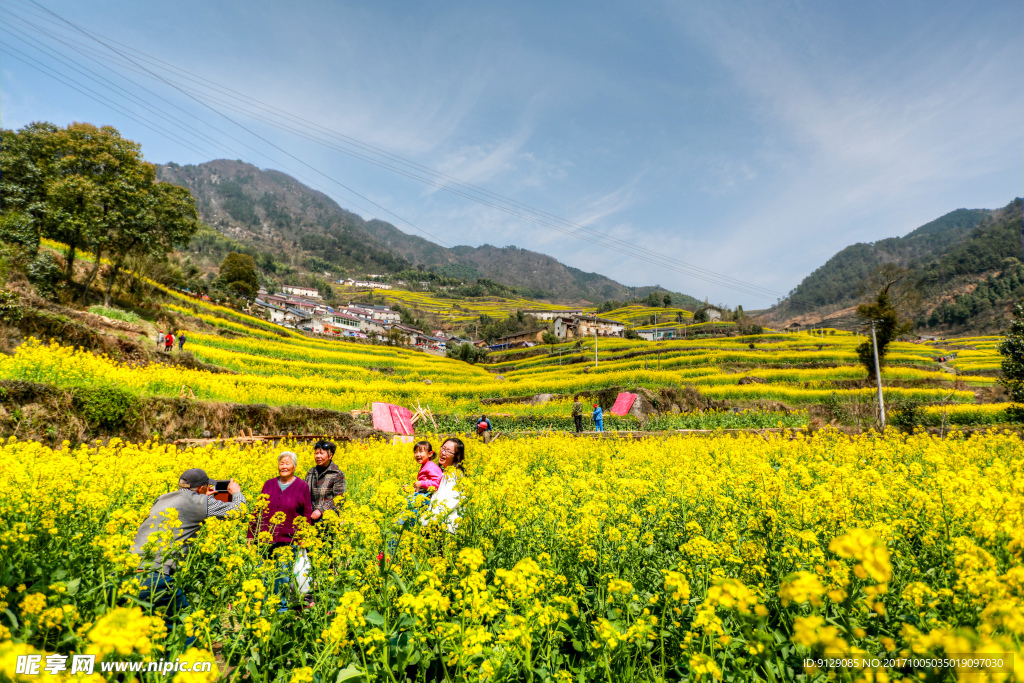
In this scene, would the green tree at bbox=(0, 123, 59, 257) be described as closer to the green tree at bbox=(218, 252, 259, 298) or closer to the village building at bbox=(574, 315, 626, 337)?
the green tree at bbox=(218, 252, 259, 298)

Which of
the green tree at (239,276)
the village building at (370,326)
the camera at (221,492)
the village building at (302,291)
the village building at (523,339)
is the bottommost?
the camera at (221,492)

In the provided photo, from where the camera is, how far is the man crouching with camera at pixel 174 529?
2.77 metres

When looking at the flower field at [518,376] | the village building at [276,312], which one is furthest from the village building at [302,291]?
the flower field at [518,376]

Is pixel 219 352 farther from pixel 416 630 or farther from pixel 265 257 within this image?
pixel 265 257

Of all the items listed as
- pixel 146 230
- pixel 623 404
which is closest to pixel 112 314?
pixel 146 230

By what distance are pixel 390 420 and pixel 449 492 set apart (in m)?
14.5

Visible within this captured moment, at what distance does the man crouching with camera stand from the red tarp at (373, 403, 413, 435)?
13.0 meters

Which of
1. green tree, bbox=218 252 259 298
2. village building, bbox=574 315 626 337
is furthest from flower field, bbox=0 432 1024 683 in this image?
village building, bbox=574 315 626 337

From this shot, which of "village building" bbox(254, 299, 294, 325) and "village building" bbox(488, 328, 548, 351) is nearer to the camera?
"village building" bbox(254, 299, 294, 325)

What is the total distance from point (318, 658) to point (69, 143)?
1517 inches

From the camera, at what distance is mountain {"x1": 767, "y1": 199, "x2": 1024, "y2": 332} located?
8875 cm

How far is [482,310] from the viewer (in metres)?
124

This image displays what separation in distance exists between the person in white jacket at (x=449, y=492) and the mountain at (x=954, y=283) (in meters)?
69.4

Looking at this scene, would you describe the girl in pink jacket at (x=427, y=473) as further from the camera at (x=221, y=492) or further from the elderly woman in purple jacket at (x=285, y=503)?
the camera at (x=221, y=492)
